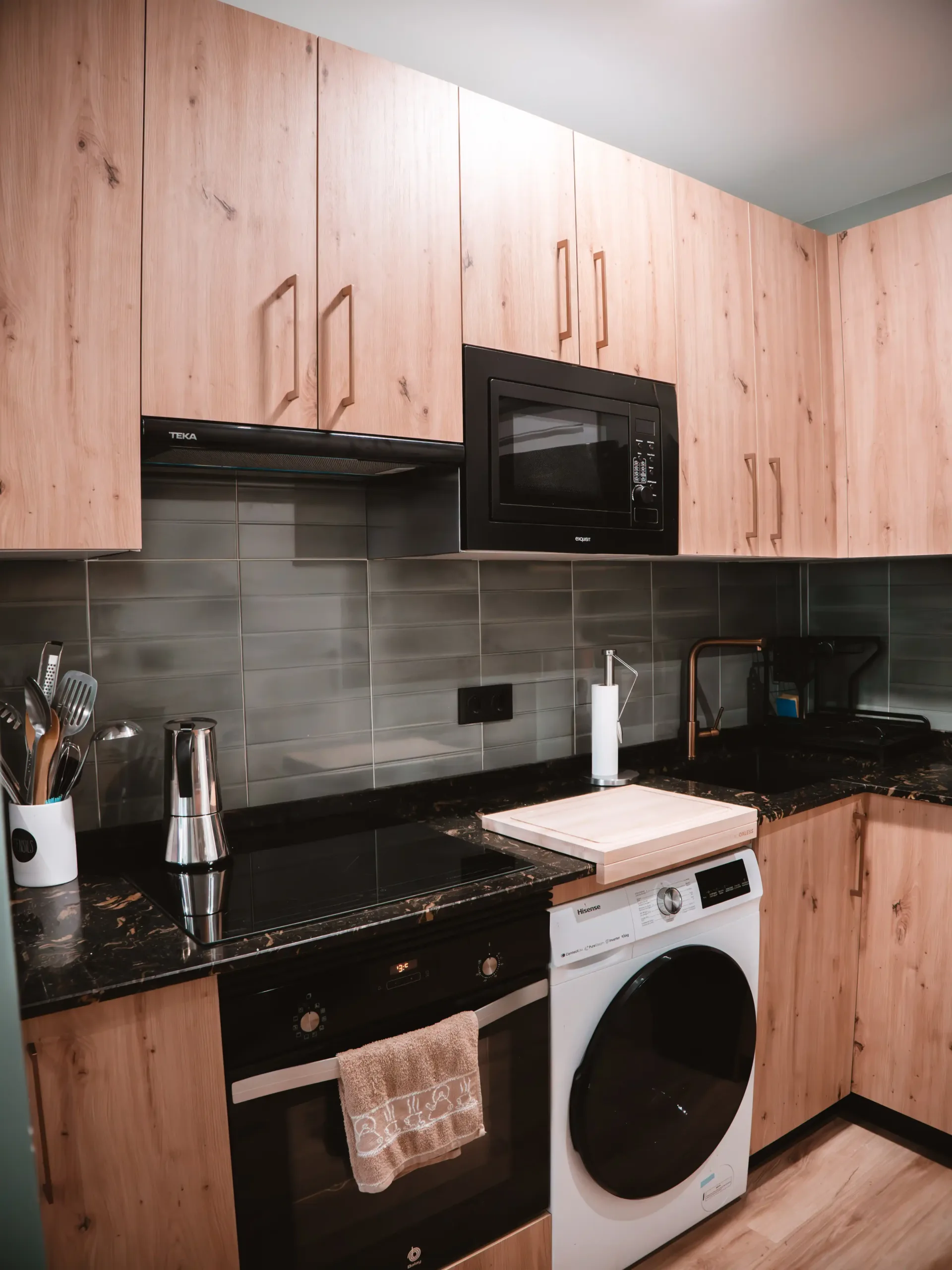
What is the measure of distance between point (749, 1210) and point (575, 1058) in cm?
79

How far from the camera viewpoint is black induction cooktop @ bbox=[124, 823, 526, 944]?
1294 mm

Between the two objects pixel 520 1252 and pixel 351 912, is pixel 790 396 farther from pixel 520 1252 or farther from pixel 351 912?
pixel 520 1252

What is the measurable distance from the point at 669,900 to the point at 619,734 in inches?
23.6

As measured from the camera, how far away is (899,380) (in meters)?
2.37

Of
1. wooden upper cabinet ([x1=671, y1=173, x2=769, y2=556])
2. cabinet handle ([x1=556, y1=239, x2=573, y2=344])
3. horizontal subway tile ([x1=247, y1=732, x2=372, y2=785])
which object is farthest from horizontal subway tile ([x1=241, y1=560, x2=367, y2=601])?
wooden upper cabinet ([x1=671, y1=173, x2=769, y2=556])

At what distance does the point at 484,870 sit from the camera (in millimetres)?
1511

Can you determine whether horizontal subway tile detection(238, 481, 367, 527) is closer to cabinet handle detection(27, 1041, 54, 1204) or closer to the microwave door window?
the microwave door window

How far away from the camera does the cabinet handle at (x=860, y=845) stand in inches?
85.4

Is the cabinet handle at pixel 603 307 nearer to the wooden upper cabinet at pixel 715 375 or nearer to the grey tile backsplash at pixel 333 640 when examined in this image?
the wooden upper cabinet at pixel 715 375

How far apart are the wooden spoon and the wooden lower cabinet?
3.39ft

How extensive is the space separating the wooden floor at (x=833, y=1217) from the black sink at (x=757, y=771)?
92 cm

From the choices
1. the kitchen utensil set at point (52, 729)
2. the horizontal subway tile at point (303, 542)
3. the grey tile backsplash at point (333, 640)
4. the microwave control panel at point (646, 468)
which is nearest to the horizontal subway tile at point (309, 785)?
the grey tile backsplash at point (333, 640)

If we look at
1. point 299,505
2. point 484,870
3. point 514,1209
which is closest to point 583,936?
point 484,870

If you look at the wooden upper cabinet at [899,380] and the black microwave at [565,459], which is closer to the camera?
the black microwave at [565,459]
